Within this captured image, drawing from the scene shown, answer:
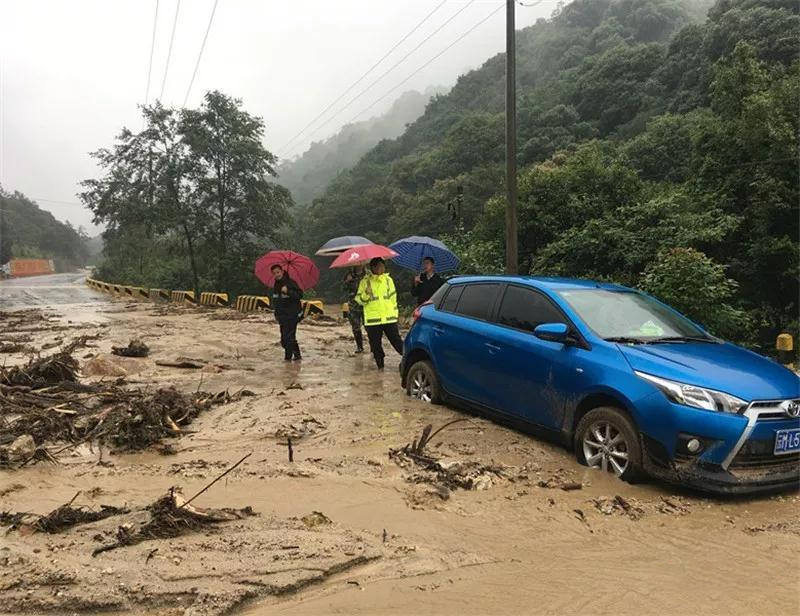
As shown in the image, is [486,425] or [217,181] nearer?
[486,425]

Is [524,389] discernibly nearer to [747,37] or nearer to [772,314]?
[772,314]

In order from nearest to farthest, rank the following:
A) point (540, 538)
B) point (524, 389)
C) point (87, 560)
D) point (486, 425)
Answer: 1. point (87, 560)
2. point (540, 538)
3. point (524, 389)
4. point (486, 425)

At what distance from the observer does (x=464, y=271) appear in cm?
1598

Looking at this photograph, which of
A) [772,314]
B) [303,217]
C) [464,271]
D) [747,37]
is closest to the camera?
[464,271]

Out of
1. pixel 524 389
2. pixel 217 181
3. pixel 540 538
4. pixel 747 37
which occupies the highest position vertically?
pixel 747 37

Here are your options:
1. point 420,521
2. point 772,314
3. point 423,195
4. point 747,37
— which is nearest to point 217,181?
point 423,195

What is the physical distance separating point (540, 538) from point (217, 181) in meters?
33.2

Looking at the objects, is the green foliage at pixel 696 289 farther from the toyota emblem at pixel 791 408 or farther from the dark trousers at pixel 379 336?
the toyota emblem at pixel 791 408

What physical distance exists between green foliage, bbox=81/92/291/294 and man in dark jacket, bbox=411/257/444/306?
2600cm

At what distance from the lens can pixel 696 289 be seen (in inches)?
398

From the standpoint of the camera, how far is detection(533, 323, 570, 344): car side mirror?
5.01 metres

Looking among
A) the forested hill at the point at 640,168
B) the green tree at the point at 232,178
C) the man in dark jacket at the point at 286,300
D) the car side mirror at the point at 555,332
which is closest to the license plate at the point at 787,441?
the car side mirror at the point at 555,332

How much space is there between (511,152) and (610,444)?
8357 mm

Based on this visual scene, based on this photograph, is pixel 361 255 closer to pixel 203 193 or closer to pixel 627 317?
pixel 627 317
